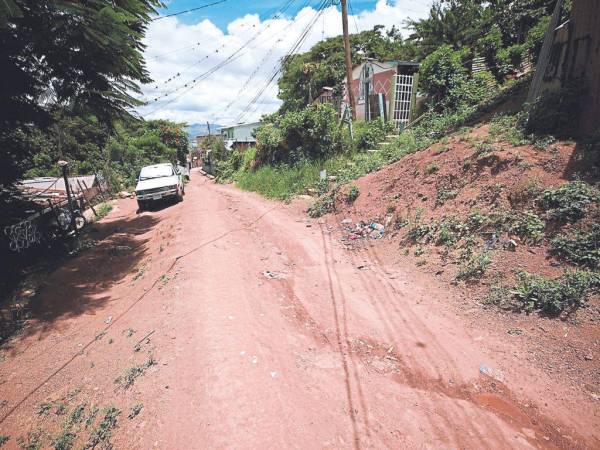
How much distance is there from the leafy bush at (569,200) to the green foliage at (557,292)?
1.23 meters

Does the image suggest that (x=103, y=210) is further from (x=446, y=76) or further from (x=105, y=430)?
(x=446, y=76)

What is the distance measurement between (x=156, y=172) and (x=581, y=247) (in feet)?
49.9

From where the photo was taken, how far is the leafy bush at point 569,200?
5129mm

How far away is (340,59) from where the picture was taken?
85.6 feet

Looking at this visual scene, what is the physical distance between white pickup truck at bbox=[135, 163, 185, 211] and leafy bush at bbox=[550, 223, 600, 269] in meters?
13.9

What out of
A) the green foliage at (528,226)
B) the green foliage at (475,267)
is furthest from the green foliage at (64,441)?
the green foliage at (528,226)

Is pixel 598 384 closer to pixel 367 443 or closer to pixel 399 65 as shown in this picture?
pixel 367 443

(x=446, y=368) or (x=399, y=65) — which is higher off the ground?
(x=399, y=65)

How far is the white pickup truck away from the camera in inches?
539

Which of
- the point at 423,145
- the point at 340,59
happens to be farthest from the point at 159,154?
the point at 423,145

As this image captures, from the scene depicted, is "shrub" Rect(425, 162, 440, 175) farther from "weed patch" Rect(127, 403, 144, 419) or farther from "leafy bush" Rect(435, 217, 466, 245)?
"weed patch" Rect(127, 403, 144, 419)

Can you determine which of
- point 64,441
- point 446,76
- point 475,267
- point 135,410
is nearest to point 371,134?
point 446,76

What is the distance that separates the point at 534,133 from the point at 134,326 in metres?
9.29

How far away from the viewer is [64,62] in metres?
7.25
